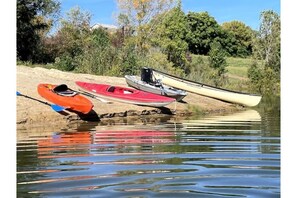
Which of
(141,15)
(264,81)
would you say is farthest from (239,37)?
(264,81)

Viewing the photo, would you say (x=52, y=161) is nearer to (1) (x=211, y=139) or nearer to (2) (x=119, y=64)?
(1) (x=211, y=139)

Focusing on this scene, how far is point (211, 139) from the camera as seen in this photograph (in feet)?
25.1

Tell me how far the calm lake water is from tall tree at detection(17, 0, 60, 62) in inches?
571

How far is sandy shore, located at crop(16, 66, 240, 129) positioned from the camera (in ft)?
35.0

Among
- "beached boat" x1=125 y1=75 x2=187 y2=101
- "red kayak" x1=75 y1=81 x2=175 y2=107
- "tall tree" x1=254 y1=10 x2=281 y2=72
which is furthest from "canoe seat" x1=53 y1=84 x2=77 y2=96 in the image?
"tall tree" x1=254 y1=10 x2=281 y2=72

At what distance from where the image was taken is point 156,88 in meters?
14.9

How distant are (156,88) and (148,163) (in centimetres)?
989

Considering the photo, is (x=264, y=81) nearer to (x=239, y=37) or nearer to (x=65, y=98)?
(x=65, y=98)

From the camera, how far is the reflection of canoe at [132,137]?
7551 mm

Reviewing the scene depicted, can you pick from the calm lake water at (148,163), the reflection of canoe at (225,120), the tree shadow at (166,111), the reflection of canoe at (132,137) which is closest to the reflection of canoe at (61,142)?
the calm lake water at (148,163)

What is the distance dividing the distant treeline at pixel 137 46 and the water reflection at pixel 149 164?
10653 millimetres

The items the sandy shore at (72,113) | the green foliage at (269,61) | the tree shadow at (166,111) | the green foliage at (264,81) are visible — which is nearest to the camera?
the sandy shore at (72,113)

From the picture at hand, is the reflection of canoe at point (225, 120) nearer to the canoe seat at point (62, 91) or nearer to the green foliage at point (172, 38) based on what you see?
the canoe seat at point (62, 91)

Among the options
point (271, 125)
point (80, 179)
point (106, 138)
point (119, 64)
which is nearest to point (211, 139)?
point (106, 138)
